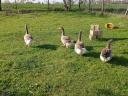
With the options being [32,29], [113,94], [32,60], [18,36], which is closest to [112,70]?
[113,94]

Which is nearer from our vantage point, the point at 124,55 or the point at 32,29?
the point at 124,55

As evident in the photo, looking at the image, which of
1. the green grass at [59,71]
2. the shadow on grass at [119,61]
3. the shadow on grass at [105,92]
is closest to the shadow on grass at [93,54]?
the green grass at [59,71]

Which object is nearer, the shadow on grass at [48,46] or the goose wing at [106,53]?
the goose wing at [106,53]

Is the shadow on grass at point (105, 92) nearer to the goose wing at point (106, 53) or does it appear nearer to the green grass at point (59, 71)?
the green grass at point (59, 71)

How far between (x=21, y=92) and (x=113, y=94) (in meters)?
2.80

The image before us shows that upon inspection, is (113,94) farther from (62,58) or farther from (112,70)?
(62,58)

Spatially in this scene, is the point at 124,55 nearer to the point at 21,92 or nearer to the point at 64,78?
the point at 64,78

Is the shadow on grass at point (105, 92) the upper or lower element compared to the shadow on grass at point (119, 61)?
lower

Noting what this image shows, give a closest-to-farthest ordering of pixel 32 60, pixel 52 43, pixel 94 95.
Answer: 1. pixel 94 95
2. pixel 32 60
3. pixel 52 43

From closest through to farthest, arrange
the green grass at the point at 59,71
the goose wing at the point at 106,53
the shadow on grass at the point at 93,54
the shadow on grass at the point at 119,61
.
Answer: the green grass at the point at 59,71 < the goose wing at the point at 106,53 < the shadow on grass at the point at 119,61 < the shadow on grass at the point at 93,54

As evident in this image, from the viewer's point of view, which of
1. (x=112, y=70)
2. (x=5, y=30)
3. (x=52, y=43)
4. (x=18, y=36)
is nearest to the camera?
(x=112, y=70)

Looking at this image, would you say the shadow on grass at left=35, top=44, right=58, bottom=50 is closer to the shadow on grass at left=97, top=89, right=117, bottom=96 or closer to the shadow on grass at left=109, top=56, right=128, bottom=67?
the shadow on grass at left=109, top=56, right=128, bottom=67

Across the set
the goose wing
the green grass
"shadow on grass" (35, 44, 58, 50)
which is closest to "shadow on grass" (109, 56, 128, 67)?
the green grass

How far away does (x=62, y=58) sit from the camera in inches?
519
